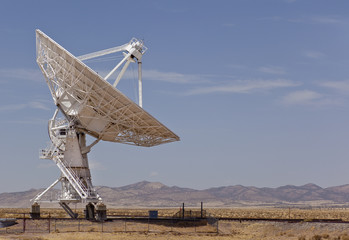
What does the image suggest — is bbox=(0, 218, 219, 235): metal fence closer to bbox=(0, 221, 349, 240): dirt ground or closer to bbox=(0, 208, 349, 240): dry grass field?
bbox=(0, 208, 349, 240): dry grass field

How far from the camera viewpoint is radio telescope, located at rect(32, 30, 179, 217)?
50188 mm

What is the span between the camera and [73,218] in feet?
186

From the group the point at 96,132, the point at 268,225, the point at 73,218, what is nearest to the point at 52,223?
the point at 73,218

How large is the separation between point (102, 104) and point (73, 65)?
4.64m

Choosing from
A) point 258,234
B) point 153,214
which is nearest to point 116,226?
point 153,214

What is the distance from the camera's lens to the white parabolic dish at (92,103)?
163 ft

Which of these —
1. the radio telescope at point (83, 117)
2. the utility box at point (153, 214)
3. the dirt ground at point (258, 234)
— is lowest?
the dirt ground at point (258, 234)

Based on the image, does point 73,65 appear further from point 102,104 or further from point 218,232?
point 218,232

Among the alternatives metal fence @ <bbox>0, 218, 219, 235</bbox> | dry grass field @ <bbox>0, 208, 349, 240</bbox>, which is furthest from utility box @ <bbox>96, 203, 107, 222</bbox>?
dry grass field @ <bbox>0, 208, 349, 240</bbox>

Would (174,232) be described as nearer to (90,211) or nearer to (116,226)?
(116,226)

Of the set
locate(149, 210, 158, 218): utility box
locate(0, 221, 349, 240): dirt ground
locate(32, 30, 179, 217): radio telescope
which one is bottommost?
locate(0, 221, 349, 240): dirt ground

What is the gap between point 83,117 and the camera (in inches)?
2117

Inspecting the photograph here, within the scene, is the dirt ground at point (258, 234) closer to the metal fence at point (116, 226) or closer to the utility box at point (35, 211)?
the metal fence at point (116, 226)

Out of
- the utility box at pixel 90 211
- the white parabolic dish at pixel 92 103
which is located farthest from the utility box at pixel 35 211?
the white parabolic dish at pixel 92 103
